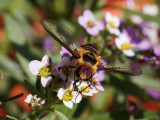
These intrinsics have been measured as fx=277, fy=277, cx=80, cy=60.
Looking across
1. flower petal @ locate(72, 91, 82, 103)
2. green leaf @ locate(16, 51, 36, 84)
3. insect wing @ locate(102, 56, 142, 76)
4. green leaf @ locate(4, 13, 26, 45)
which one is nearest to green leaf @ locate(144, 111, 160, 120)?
insect wing @ locate(102, 56, 142, 76)

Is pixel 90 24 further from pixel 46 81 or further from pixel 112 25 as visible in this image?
pixel 46 81

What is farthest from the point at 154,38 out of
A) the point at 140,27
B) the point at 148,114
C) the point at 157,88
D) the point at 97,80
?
the point at 97,80

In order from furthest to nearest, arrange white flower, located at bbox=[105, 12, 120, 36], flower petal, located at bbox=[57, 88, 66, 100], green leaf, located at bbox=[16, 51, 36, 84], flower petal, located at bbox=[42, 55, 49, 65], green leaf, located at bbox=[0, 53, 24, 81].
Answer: green leaf, located at bbox=[0, 53, 24, 81] → white flower, located at bbox=[105, 12, 120, 36] → green leaf, located at bbox=[16, 51, 36, 84] → flower petal, located at bbox=[42, 55, 49, 65] → flower petal, located at bbox=[57, 88, 66, 100]

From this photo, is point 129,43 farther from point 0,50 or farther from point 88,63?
point 0,50

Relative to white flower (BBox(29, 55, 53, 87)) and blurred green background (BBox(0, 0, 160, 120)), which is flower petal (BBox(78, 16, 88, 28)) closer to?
blurred green background (BBox(0, 0, 160, 120))

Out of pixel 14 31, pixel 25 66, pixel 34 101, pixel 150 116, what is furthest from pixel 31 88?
pixel 150 116

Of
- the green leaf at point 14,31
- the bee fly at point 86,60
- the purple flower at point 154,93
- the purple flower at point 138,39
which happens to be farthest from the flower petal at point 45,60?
the purple flower at point 154,93
